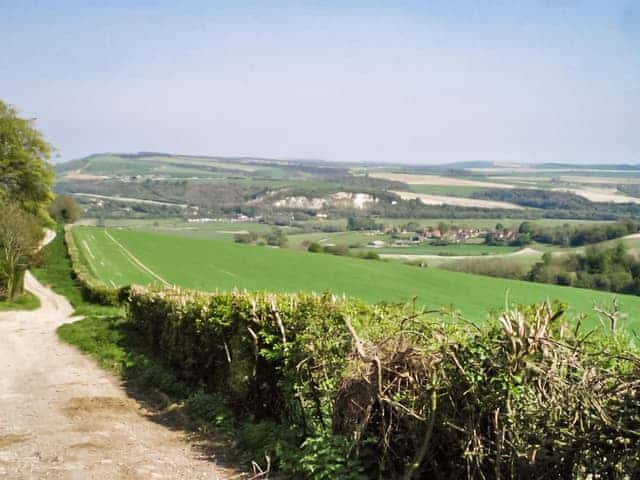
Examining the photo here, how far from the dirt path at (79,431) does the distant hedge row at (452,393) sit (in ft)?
5.37

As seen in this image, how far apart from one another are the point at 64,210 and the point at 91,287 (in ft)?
203

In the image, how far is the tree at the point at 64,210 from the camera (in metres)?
94.4

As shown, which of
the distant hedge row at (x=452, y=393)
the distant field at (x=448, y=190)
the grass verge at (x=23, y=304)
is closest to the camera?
the distant hedge row at (x=452, y=393)

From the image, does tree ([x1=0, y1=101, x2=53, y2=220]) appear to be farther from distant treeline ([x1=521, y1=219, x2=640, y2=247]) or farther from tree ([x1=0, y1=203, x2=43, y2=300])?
distant treeline ([x1=521, y1=219, x2=640, y2=247])

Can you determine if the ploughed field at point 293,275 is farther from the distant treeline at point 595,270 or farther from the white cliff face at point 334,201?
the white cliff face at point 334,201

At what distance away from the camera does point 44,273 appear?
50438 millimetres

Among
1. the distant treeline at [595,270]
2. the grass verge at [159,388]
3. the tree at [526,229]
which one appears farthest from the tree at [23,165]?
the tree at [526,229]

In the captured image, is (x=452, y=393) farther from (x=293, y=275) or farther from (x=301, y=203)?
(x=301, y=203)

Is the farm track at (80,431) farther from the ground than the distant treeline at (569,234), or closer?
farther from the ground

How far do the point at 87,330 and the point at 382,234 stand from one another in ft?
290

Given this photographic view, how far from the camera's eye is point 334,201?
15862cm

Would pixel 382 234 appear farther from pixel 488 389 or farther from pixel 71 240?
pixel 488 389

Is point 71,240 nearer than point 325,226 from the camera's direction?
Yes

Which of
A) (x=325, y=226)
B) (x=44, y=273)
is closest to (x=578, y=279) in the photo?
(x=44, y=273)
